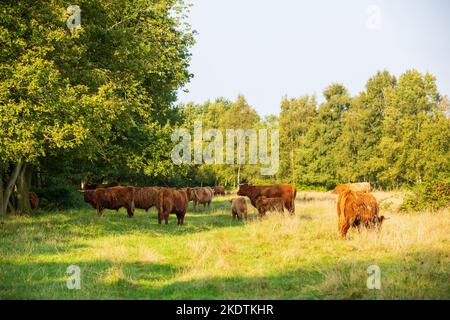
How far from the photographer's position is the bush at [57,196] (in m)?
27.3

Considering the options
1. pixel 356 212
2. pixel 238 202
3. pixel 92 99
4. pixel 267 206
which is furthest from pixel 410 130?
pixel 92 99

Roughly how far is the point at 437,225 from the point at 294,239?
5349 mm

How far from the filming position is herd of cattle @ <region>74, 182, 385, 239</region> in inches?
551

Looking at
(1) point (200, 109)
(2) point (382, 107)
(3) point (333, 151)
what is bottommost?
(3) point (333, 151)

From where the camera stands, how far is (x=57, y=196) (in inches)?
1085

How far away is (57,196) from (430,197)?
66.8 feet

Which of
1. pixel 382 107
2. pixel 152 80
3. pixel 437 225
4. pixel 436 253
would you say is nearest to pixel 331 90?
pixel 382 107

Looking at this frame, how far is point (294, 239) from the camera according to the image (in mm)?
13891

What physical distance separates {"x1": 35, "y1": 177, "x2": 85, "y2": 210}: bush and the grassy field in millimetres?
10073

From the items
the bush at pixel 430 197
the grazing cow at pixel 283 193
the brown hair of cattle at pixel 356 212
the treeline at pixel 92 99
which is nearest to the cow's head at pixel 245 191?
the grazing cow at pixel 283 193

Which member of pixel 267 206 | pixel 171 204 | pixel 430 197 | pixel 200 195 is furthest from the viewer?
pixel 200 195

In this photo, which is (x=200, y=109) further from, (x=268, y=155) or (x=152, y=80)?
(x=152, y=80)

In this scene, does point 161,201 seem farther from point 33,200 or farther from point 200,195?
point 200,195

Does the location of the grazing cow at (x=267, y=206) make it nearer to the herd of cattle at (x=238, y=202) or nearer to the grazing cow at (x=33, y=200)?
the herd of cattle at (x=238, y=202)
